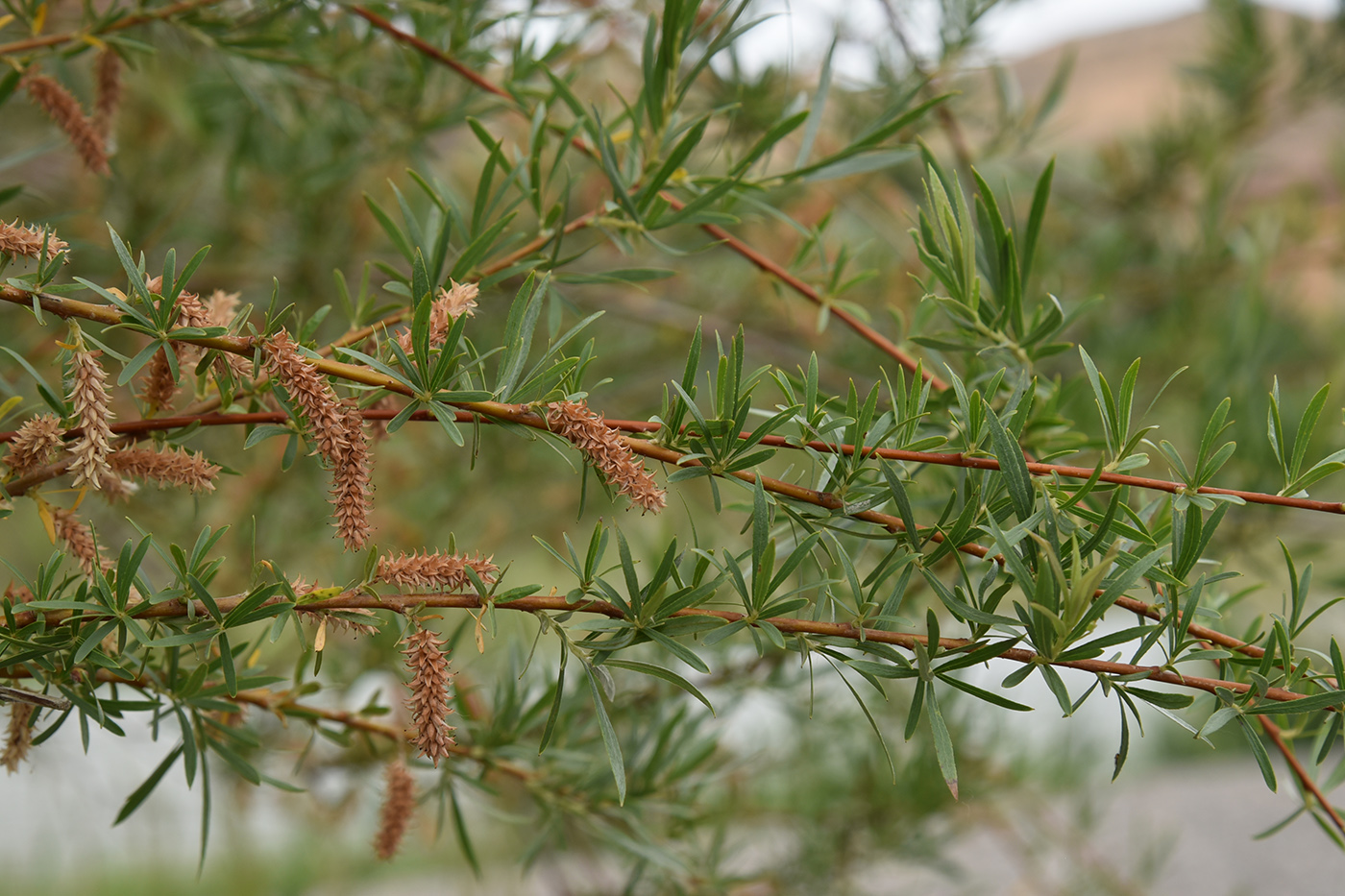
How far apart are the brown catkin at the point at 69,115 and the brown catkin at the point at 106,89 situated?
0.11ft

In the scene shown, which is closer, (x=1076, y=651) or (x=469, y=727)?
(x=1076, y=651)

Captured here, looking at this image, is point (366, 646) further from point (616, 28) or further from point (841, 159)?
point (616, 28)

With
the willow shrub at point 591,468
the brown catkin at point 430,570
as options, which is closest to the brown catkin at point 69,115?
the willow shrub at point 591,468

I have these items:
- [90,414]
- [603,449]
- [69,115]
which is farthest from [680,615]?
[69,115]

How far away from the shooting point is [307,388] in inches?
8.9

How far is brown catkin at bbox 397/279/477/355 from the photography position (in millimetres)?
255

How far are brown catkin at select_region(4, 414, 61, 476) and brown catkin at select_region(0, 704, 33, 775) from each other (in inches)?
2.9

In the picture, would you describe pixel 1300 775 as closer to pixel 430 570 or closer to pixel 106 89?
pixel 430 570

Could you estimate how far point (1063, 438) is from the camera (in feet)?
1.22

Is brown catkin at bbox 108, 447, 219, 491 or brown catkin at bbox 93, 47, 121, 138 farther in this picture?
brown catkin at bbox 93, 47, 121, 138

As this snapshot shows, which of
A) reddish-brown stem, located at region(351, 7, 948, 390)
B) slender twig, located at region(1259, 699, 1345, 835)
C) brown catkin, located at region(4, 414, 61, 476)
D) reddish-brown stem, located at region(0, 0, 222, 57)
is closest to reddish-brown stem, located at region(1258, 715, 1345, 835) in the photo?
slender twig, located at region(1259, 699, 1345, 835)

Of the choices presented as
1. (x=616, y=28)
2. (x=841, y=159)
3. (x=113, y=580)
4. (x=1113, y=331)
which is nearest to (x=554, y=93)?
(x=841, y=159)

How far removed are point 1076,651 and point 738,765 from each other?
299 millimetres

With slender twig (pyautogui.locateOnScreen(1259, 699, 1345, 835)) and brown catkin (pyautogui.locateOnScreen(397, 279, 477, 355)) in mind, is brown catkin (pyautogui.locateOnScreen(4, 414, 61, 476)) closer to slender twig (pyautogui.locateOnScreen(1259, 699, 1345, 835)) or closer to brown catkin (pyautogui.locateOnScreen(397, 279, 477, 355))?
brown catkin (pyautogui.locateOnScreen(397, 279, 477, 355))
